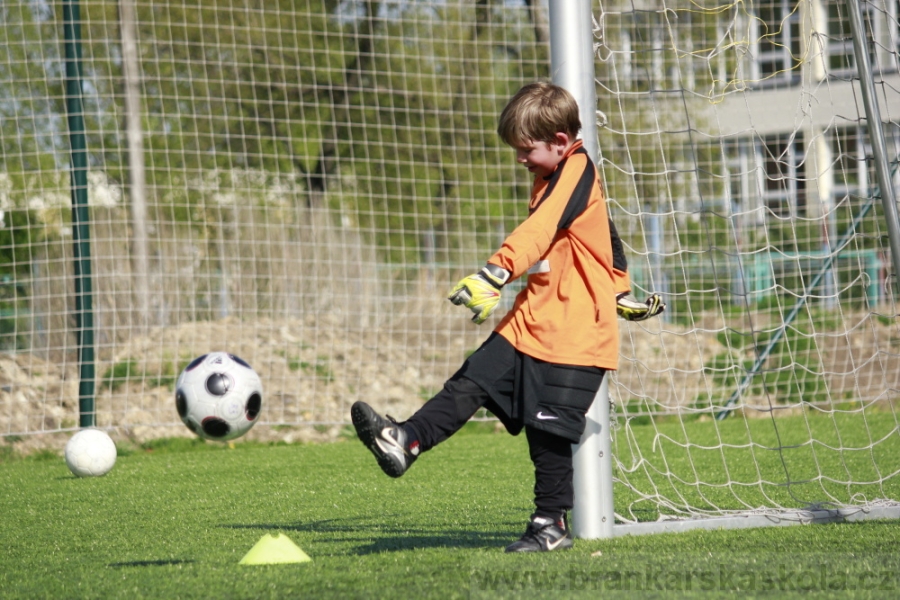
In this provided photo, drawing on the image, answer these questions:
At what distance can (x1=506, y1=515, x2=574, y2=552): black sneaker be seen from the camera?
2852 millimetres

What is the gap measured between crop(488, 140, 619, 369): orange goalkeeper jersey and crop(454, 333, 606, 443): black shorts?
32 mm

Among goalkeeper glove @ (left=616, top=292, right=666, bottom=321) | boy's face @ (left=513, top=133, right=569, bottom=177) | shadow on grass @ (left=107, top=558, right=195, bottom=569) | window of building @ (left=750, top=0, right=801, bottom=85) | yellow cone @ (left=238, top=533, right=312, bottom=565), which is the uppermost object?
window of building @ (left=750, top=0, right=801, bottom=85)

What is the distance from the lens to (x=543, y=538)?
9.45ft

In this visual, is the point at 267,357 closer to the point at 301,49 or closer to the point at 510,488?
the point at 301,49

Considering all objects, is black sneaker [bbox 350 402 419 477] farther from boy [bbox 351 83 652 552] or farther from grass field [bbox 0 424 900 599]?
grass field [bbox 0 424 900 599]

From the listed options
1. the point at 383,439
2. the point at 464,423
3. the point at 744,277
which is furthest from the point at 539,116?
the point at 744,277

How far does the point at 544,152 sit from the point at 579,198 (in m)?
0.19

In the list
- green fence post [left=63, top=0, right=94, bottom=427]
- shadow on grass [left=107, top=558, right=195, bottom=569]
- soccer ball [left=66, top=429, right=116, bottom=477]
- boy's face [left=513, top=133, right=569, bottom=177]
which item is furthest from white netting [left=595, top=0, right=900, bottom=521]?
green fence post [left=63, top=0, right=94, bottom=427]

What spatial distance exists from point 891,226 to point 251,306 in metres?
6.44

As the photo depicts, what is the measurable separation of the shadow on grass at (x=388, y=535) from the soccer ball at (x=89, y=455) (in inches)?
79.1

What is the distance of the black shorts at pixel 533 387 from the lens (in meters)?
2.80

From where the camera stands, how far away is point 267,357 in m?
8.54

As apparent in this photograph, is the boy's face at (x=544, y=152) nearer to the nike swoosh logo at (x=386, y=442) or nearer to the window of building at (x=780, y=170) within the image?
the nike swoosh logo at (x=386, y=442)

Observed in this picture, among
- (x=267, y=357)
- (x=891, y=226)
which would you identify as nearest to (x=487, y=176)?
(x=267, y=357)
